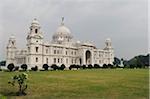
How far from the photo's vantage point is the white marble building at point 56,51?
5999cm

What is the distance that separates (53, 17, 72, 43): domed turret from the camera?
7131 centimetres

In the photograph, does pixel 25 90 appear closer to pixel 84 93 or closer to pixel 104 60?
pixel 84 93

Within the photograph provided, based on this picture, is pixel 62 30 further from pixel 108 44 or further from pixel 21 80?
pixel 21 80

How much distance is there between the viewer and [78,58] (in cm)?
7038

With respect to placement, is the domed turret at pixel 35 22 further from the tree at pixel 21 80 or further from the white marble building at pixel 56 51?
the tree at pixel 21 80

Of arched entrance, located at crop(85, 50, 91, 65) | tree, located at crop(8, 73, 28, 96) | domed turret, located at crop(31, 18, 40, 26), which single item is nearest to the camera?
tree, located at crop(8, 73, 28, 96)

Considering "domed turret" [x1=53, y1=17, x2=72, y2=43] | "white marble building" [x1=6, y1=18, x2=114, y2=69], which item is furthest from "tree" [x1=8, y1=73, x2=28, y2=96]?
"domed turret" [x1=53, y1=17, x2=72, y2=43]

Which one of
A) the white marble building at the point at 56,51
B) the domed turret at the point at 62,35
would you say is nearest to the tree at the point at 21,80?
the white marble building at the point at 56,51

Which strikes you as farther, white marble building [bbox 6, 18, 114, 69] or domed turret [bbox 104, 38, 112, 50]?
domed turret [bbox 104, 38, 112, 50]

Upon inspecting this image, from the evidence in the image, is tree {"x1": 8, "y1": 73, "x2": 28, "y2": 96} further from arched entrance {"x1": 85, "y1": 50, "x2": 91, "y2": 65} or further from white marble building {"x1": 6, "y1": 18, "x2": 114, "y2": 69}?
arched entrance {"x1": 85, "y1": 50, "x2": 91, "y2": 65}

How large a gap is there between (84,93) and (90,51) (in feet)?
187

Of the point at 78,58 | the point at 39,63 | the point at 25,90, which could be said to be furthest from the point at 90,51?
the point at 25,90

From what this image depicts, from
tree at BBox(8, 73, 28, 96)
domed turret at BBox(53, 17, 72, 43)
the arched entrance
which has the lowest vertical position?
tree at BBox(8, 73, 28, 96)

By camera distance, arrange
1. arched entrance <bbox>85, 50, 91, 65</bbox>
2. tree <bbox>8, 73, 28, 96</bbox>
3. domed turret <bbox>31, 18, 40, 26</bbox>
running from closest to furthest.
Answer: tree <bbox>8, 73, 28, 96</bbox> < domed turret <bbox>31, 18, 40, 26</bbox> < arched entrance <bbox>85, 50, 91, 65</bbox>
